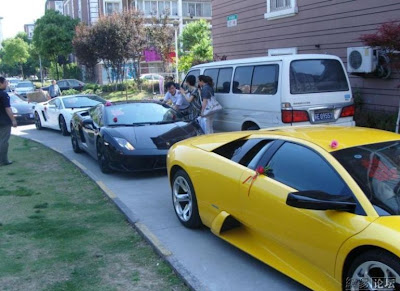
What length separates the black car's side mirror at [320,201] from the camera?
3068 millimetres

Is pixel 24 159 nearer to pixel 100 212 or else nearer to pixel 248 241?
pixel 100 212

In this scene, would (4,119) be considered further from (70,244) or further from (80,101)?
(70,244)

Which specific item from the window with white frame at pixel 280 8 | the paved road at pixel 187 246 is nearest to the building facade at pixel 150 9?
the window with white frame at pixel 280 8

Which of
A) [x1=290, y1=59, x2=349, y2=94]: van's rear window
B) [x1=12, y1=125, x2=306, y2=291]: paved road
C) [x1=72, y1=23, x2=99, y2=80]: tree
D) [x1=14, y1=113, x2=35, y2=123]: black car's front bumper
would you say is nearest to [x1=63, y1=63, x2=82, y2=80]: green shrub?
[x1=72, y1=23, x2=99, y2=80]: tree

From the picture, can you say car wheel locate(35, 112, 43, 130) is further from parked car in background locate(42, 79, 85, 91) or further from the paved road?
parked car in background locate(42, 79, 85, 91)

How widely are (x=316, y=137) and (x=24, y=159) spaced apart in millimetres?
7777

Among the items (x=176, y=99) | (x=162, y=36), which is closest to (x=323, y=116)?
(x=176, y=99)

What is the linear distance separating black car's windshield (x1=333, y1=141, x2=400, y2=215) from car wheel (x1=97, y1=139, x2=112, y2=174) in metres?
5.23

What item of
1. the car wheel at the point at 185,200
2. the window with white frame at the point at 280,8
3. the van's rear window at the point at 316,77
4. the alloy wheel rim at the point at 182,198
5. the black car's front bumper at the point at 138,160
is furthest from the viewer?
the window with white frame at the point at 280,8

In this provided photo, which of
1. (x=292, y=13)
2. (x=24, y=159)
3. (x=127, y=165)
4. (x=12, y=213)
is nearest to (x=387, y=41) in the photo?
(x=292, y=13)

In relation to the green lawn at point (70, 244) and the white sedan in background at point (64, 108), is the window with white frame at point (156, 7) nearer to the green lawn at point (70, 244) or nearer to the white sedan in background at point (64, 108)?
the white sedan in background at point (64, 108)

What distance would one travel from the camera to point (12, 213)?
5.97 m

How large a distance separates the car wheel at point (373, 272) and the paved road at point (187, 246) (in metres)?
0.80

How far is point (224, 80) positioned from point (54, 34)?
36.7 metres
